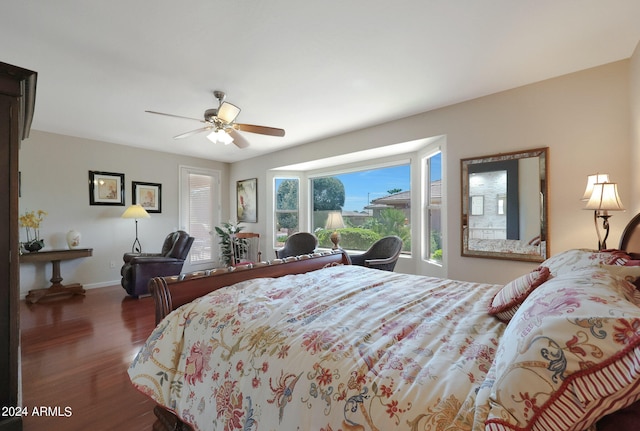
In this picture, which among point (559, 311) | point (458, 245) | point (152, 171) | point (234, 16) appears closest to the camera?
point (559, 311)

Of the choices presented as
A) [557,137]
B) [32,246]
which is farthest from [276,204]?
[557,137]

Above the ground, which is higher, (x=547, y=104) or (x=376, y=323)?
(x=547, y=104)

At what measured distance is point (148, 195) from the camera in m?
5.28

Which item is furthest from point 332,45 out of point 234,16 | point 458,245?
point 458,245

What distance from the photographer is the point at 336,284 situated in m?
1.90

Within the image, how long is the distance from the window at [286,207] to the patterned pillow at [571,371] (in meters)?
5.08

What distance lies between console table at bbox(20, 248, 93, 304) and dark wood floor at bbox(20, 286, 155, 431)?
18 cm

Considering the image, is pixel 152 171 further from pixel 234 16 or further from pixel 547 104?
pixel 547 104

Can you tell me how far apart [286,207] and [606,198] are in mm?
4635

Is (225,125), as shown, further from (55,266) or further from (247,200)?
(55,266)

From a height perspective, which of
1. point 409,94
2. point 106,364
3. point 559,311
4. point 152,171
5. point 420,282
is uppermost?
point 409,94

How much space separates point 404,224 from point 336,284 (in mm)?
2668

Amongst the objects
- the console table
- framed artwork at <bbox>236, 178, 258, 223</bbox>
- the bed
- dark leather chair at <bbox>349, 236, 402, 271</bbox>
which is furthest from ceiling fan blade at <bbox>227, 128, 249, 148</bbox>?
the console table

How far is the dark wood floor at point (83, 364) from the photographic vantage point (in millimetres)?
1659
